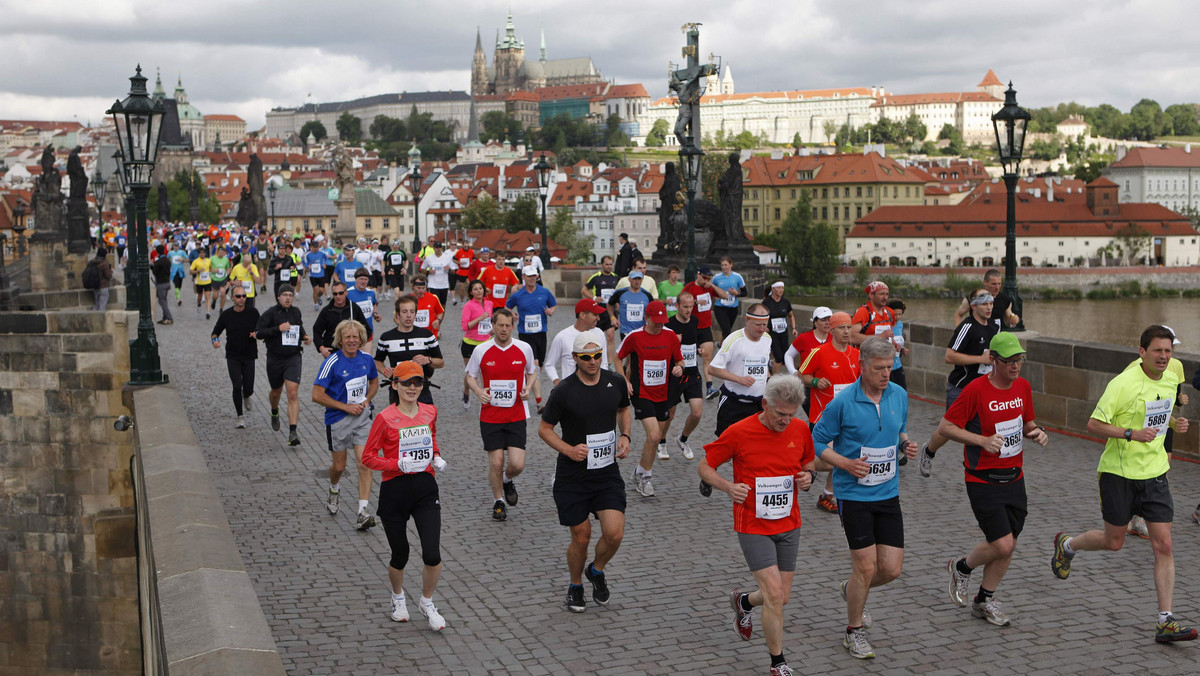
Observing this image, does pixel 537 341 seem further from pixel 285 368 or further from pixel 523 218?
pixel 523 218

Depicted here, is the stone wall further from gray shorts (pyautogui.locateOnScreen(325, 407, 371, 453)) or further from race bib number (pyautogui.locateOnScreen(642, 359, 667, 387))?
race bib number (pyautogui.locateOnScreen(642, 359, 667, 387))

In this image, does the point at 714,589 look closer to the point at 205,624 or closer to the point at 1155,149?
the point at 205,624

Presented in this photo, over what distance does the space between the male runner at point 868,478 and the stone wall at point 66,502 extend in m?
Result: 10.1

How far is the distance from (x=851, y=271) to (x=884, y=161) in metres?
29.8

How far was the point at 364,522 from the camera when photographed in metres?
8.27

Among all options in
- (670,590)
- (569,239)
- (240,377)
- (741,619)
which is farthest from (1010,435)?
(569,239)

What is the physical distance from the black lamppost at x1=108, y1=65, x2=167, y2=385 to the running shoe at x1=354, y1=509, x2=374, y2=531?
464 cm

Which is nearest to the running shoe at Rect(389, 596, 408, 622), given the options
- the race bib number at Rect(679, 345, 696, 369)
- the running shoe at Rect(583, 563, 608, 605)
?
the running shoe at Rect(583, 563, 608, 605)

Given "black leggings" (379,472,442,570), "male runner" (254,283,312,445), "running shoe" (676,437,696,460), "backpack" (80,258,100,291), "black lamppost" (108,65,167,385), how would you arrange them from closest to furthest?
"black leggings" (379,472,442,570)
"running shoe" (676,437,696,460)
"male runner" (254,283,312,445)
"black lamppost" (108,65,167,385)
"backpack" (80,258,100,291)

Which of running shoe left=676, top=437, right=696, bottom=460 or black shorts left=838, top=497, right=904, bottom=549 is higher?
black shorts left=838, top=497, right=904, bottom=549

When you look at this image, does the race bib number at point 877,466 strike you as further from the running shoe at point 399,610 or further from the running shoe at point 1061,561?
the running shoe at point 399,610

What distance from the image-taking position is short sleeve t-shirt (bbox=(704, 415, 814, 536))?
225 inches

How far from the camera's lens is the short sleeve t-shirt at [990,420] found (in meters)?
6.34

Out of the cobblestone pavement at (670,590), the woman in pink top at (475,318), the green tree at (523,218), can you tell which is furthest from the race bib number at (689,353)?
the green tree at (523,218)
